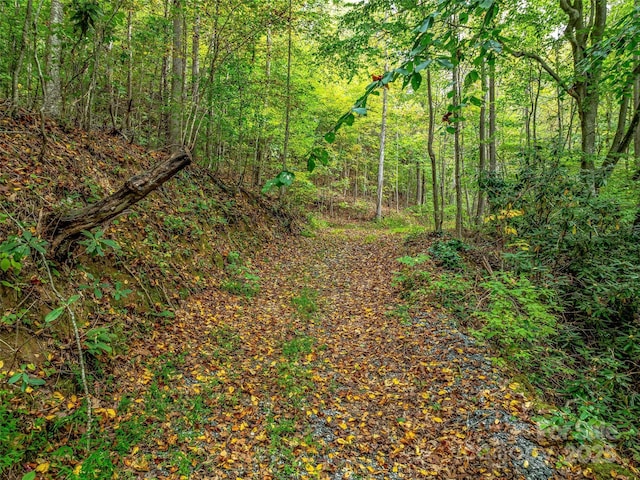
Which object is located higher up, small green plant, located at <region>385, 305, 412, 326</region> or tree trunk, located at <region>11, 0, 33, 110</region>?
tree trunk, located at <region>11, 0, 33, 110</region>

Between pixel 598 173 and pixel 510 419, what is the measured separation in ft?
17.8

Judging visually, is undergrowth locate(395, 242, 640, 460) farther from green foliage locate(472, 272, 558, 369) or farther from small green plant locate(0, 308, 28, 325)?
small green plant locate(0, 308, 28, 325)

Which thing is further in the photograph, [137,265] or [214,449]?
[137,265]

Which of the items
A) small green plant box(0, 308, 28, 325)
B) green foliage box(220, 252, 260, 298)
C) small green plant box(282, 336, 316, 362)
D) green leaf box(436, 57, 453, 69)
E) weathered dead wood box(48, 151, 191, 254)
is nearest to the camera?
green leaf box(436, 57, 453, 69)

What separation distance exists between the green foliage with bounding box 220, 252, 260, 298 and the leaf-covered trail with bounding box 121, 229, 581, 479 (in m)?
0.39

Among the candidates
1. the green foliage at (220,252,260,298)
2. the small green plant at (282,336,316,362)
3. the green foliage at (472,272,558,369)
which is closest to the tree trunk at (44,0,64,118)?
the green foliage at (220,252,260,298)

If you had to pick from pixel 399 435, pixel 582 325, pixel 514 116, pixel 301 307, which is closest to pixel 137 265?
pixel 301 307

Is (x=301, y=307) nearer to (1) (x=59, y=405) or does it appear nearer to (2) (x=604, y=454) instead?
(1) (x=59, y=405)

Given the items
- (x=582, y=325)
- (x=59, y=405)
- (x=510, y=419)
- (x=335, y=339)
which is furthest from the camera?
(x=335, y=339)

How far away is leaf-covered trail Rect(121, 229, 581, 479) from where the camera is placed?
3496 mm

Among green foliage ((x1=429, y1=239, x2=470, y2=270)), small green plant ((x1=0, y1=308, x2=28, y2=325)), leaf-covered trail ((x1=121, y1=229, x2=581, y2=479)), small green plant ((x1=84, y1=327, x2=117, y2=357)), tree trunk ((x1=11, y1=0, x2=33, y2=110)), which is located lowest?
leaf-covered trail ((x1=121, y1=229, x2=581, y2=479))

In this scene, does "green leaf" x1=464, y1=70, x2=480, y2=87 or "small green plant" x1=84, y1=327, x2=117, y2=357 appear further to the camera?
"small green plant" x1=84, y1=327, x2=117, y2=357

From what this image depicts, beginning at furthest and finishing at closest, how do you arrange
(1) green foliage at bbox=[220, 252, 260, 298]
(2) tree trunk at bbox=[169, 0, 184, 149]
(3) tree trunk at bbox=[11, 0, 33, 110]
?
1. (2) tree trunk at bbox=[169, 0, 184, 149]
2. (1) green foliage at bbox=[220, 252, 260, 298]
3. (3) tree trunk at bbox=[11, 0, 33, 110]

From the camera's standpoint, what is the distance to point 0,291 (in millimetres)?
3529
